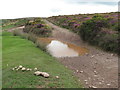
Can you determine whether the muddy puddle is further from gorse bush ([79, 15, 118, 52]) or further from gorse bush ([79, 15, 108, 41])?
gorse bush ([79, 15, 108, 41])

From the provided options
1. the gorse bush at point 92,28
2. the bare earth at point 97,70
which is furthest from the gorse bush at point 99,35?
the bare earth at point 97,70

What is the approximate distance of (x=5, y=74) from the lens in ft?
28.5

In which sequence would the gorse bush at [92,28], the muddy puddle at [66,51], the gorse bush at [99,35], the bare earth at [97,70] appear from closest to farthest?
the bare earth at [97,70] < the muddy puddle at [66,51] < the gorse bush at [99,35] < the gorse bush at [92,28]

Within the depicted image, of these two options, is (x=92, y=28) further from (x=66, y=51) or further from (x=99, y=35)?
(x=66, y=51)

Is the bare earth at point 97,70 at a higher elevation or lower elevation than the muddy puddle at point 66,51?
lower

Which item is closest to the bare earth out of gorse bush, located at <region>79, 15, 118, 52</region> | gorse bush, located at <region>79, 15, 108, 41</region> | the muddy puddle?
gorse bush, located at <region>79, 15, 118, 52</region>

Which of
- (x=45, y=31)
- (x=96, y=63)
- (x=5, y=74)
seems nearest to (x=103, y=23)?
(x=96, y=63)

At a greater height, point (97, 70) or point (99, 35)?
point (99, 35)

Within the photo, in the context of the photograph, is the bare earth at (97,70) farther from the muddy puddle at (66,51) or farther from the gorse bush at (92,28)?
the gorse bush at (92,28)

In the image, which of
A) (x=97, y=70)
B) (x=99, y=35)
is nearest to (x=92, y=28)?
(x=99, y=35)

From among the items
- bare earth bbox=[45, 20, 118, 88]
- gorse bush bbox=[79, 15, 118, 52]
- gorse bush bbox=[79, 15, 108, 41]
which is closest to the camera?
bare earth bbox=[45, 20, 118, 88]

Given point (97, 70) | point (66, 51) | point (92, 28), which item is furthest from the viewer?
point (92, 28)

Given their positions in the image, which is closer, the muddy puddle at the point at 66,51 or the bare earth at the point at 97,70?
the bare earth at the point at 97,70

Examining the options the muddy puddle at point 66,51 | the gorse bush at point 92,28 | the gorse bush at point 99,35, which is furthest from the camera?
the gorse bush at point 92,28
